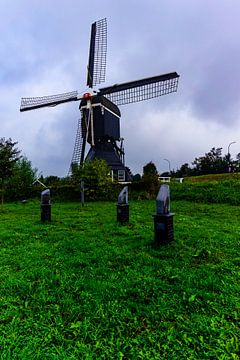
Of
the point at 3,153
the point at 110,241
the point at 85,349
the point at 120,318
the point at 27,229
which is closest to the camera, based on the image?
the point at 85,349

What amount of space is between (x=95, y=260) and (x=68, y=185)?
14.6m

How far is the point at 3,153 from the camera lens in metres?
14.0

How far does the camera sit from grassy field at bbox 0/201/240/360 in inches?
115

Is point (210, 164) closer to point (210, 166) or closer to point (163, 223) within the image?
point (210, 166)

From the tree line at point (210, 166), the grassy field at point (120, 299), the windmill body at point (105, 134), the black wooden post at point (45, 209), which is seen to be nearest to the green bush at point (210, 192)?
the windmill body at point (105, 134)

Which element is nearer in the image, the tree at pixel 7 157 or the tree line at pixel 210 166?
the tree at pixel 7 157

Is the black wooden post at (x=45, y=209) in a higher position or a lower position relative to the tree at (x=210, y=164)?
lower

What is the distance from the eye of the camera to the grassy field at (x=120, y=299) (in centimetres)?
293

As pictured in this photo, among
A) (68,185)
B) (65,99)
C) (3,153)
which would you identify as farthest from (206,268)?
(65,99)

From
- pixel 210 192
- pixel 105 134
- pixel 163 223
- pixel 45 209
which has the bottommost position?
pixel 163 223

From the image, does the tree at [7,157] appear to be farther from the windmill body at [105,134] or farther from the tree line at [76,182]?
the windmill body at [105,134]

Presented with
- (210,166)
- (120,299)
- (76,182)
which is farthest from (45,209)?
(210,166)

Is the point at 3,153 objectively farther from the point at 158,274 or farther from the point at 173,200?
the point at 158,274

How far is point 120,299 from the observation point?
3.86 metres
